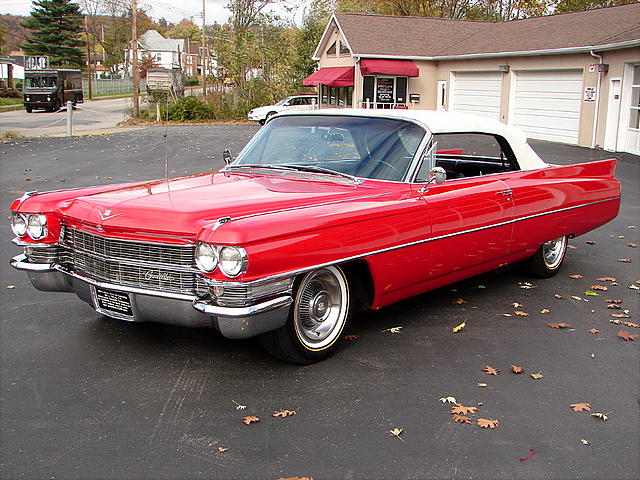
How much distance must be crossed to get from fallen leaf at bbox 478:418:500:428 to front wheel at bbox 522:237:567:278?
319 centimetres

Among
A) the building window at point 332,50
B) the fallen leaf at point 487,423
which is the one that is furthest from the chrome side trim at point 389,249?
the building window at point 332,50

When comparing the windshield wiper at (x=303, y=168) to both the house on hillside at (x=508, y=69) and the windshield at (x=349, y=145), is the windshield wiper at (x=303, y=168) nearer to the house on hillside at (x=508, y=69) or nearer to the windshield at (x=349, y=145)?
the windshield at (x=349, y=145)

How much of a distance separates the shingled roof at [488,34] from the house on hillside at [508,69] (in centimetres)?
6

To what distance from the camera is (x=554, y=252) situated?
7207 mm

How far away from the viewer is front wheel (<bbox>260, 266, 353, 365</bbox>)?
181 inches

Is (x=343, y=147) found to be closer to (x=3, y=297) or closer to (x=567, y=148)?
(x=3, y=297)

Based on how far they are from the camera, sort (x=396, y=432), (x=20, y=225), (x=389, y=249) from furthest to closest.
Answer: (x=20, y=225) → (x=389, y=249) → (x=396, y=432)

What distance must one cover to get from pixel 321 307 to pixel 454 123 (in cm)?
221

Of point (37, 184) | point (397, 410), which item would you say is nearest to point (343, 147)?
point (397, 410)

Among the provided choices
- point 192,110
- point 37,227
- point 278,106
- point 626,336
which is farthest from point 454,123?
point 192,110

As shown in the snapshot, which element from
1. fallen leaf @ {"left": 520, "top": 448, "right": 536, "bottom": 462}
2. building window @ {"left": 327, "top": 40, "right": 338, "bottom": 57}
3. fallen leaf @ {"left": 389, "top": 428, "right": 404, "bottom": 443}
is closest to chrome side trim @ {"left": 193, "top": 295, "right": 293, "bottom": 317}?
fallen leaf @ {"left": 389, "top": 428, "right": 404, "bottom": 443}

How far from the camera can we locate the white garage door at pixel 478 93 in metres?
29.2

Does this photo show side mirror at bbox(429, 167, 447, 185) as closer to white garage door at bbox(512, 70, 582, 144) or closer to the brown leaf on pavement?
the brown leaf on pavement

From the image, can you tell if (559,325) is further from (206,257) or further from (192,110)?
(192,110)
